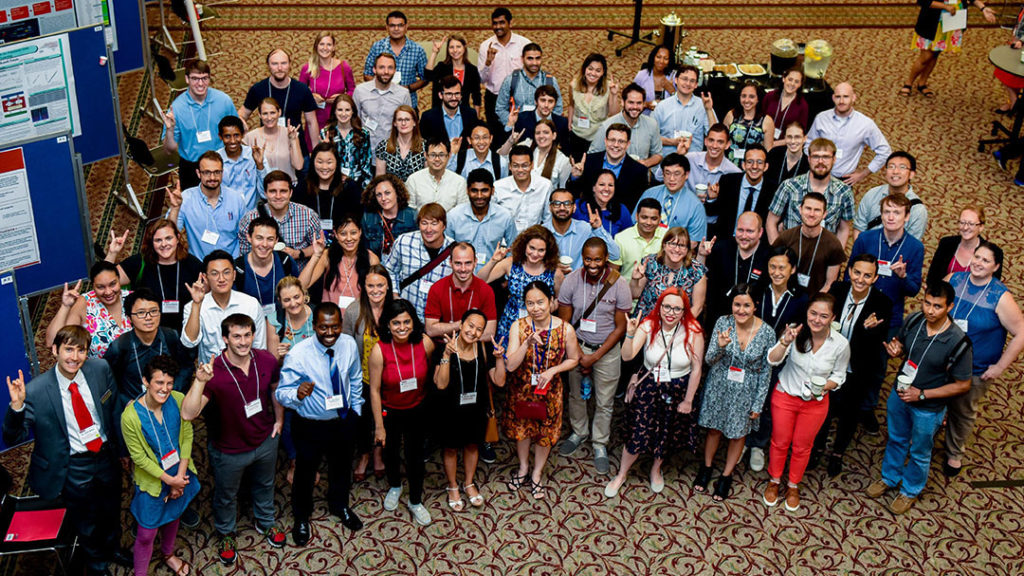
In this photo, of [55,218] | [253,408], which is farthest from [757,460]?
[55,218]

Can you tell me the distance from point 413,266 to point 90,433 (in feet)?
6.61

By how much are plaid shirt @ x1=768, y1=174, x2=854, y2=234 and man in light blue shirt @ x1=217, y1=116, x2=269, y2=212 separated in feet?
11.5

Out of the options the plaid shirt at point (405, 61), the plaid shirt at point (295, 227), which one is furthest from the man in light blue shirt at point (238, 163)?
the plaid shirt at point (405, 61)

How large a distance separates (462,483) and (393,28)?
4.09 meters

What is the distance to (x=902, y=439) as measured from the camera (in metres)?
5.62

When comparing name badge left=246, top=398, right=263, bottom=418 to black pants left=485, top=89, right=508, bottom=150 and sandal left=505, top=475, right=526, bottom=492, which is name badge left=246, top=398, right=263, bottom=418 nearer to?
sandal left=505, top=475, right=526, bottom=492

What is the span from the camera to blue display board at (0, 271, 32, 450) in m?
5.23

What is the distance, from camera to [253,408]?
16.0 ft

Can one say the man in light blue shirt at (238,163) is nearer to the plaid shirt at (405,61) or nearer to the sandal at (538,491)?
the plaid shirt at (405,61)

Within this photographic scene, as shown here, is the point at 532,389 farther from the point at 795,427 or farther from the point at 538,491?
the point at 795,427

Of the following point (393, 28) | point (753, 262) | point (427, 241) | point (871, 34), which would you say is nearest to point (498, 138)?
point (393, 28)

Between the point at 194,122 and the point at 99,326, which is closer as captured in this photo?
the point at 99,326

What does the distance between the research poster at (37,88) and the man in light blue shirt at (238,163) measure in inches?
60.7

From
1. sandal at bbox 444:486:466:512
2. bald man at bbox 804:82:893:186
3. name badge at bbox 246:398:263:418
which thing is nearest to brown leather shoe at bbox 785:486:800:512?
sandal at bbox 444:486:466:512
